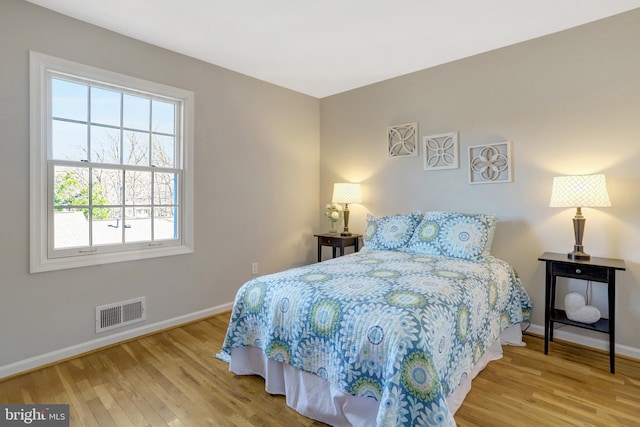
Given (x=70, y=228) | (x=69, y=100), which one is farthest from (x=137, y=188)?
(x=69, y=100)

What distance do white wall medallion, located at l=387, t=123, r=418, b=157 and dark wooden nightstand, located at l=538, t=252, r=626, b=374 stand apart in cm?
161

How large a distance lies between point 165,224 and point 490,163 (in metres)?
3.08

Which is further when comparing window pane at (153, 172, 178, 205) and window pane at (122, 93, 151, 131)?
window pane at (153, 172, 178, 205)

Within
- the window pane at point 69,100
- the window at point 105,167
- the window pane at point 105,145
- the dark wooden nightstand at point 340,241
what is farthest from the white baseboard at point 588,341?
the window pane at point 69,100

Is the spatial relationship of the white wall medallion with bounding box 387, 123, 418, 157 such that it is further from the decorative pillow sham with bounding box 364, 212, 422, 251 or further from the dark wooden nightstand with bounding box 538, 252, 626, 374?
the dark wooden nightstand with bounding box 538, 252, 626, 374

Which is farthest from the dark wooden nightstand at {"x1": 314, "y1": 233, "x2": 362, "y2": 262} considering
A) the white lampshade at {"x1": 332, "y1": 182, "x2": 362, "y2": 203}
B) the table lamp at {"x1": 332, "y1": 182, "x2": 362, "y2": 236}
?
the white lampshade at {"x1": 332, "y1": 182, "x2": 362, "y2": 203}

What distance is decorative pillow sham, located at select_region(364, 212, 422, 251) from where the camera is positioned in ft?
10.1

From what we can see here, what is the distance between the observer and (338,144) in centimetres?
425

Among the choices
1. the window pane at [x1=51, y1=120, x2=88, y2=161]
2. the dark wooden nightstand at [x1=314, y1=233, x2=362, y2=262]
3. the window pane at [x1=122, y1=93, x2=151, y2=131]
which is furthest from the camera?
the dark wooden nightstand at [x1=314, y1=233, x2=362, y2=262]

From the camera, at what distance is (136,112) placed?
9.34 ft

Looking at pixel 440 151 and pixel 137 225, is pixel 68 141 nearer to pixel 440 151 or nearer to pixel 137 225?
pixel 137 225

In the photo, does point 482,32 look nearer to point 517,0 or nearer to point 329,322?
point 517,0

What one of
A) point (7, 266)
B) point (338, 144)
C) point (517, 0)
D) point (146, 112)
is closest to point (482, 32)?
point (517, 0)

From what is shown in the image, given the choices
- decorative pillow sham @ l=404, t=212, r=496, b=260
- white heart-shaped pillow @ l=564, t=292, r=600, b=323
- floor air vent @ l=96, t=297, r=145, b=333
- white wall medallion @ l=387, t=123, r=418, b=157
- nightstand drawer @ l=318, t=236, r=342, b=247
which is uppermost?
white wall medallion @ l=387, t=123, r=418, b=157
